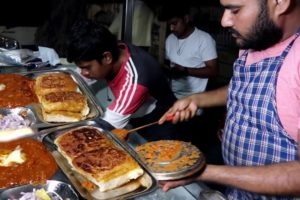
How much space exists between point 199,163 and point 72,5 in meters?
4.51

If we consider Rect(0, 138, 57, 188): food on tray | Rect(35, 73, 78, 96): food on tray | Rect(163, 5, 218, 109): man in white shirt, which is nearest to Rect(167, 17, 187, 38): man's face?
Rect(163, 5, 218, 109): man in white shirt

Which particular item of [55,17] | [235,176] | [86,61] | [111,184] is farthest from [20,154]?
[55,17]

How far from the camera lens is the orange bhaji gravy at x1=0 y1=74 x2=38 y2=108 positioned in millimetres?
2517

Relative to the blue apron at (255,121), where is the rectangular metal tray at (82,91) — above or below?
below

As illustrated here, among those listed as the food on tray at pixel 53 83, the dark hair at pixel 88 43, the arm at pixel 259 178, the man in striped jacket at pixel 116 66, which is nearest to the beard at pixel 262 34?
the arm at pixel 259 178

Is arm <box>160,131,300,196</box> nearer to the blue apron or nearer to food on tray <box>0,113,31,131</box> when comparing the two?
the blue apron

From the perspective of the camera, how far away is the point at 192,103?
2213 mm

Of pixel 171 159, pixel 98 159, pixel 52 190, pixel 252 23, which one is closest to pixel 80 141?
pixel 98 159

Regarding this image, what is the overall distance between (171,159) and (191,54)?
2.88 metres

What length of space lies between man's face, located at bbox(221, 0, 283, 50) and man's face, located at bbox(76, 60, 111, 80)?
4.14 feet

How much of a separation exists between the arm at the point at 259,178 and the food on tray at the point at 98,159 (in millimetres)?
279

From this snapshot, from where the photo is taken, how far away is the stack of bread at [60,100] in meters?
2.35

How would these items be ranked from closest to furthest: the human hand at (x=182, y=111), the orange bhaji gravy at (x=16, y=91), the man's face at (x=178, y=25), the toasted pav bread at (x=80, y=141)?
the toasted pav bread at (x=80, y=141) < the human hand at (x=182, y=111) < the orange bhaji gravy at (x=16, y=91) < the man's face at (x=178, y=25)

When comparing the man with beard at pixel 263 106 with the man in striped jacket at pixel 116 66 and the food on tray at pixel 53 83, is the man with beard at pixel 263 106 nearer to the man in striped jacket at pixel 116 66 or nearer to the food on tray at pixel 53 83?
the man in striped jacket at pixel 116 66
